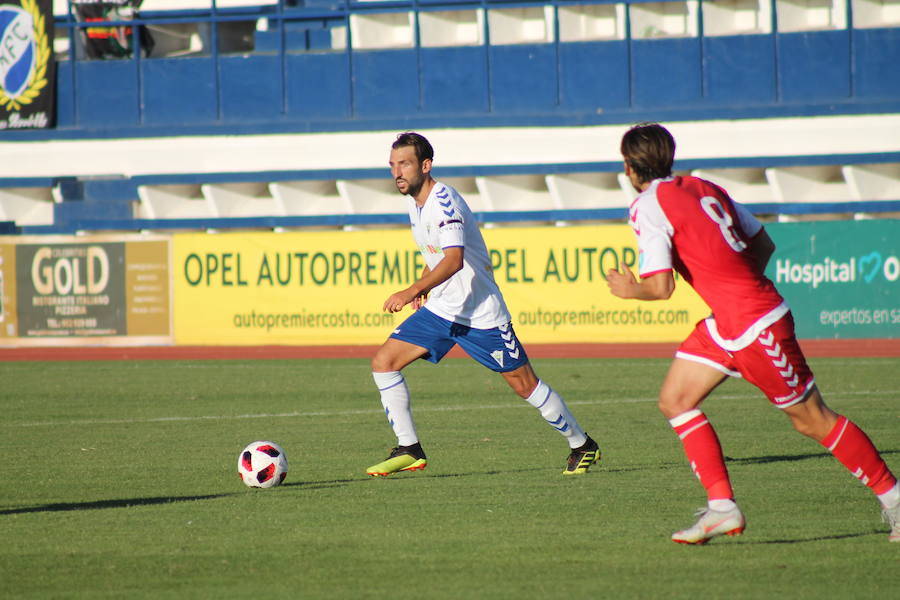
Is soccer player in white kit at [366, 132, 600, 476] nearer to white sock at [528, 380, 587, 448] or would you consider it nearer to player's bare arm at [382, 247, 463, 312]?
white sock at [528, 380, 587, 448]

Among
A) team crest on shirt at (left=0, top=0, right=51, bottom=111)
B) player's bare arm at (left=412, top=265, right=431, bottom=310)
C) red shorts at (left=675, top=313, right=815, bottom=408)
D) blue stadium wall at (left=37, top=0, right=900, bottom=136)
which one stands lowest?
red shorts at (left=675, top=313, right=815, bottom=408)

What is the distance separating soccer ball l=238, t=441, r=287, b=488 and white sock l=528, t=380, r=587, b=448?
1672 millimetres

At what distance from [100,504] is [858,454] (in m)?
4.25

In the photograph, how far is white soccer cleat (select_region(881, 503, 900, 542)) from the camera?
239 inches

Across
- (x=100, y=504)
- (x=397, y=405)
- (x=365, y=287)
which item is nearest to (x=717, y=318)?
(x=397, y=405)

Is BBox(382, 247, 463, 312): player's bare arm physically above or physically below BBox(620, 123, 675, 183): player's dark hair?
below

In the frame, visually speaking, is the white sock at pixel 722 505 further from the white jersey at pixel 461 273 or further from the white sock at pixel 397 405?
the white sock at pixel 397 405

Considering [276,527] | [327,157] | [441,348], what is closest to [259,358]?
[327,157]

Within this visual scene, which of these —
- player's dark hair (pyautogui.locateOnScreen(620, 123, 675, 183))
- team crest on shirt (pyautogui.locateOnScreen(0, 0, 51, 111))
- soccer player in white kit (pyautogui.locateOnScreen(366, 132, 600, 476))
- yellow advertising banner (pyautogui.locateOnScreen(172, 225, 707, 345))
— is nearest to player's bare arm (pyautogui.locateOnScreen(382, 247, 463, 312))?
soccer player in white kit (pyautogui.locateOnScreen(366, 132, 600, 476))

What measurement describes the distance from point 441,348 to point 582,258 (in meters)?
12.4

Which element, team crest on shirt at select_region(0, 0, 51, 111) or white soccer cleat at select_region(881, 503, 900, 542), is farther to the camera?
team crest on shirt at select_region(0, 0, 51, 111)

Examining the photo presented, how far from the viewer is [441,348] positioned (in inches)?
351

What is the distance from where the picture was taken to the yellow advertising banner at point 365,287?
824 inches

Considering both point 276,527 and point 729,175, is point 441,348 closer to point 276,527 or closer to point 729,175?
point 276,527
